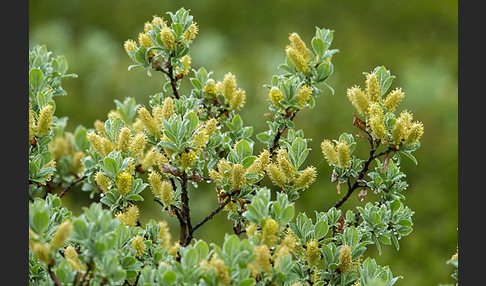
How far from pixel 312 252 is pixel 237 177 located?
9.5 inches

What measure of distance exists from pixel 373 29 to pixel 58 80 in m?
3.10

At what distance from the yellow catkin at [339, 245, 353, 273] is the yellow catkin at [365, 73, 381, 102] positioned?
1.26 ft

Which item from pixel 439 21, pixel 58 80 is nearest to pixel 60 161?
pixel 58 80

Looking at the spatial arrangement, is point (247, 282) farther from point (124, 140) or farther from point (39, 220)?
point (124, 140)

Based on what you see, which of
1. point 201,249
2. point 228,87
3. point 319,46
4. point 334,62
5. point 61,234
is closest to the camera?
point 61,234

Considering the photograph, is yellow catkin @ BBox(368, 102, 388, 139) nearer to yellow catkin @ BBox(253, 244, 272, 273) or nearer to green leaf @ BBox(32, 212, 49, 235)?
yellow catkin @ BBox(253, 244, 272, 273)

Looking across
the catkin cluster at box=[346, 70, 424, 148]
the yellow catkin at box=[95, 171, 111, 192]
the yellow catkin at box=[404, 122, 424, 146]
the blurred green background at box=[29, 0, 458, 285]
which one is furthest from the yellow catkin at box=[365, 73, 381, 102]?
the blurred green background at box=[29, 0, 458, 285]

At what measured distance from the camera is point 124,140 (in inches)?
55.3

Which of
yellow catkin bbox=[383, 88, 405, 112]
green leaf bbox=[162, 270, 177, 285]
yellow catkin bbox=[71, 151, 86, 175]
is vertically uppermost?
yellow catkin bbox=[383, 88, 405, 112]

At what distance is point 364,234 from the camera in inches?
55.1

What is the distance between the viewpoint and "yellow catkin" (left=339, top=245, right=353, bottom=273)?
1293 millimetres

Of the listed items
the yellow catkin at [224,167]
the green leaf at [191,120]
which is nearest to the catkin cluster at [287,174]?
the yellow catkin at [224,167]

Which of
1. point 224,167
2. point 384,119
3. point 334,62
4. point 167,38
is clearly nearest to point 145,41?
point 167,38

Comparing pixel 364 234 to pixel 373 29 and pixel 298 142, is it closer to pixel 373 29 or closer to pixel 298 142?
pixel 298 142
